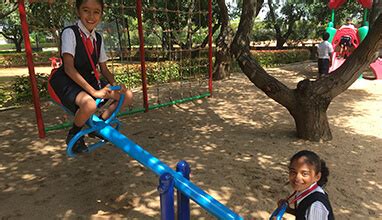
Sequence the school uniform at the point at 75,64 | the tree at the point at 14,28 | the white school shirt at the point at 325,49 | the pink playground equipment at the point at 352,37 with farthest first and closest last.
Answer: the tree at the point at 14,28 → the pink playground equipment at the point at 352,37 → the white school shirt at the point at 325,49 → the school uniform at the point at 75,64

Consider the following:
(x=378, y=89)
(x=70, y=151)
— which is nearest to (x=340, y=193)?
(x=70, y=151)

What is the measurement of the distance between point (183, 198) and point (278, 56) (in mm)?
14853

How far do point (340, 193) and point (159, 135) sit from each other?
2763 mm

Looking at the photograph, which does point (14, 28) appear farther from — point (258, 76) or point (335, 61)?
point (258, 76)

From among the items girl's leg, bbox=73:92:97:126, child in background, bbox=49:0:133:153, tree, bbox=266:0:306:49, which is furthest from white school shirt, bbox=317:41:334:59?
tree, bbox=266:0:306:49

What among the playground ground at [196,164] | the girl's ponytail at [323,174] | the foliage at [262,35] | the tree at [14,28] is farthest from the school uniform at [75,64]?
the foliage at [262,35]

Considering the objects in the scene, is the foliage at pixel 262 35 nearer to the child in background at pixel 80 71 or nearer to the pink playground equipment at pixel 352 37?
the pink playground equipment at pixel 352 37

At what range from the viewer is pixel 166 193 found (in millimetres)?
1867

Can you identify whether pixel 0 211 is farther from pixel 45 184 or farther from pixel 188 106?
pixel 188 106

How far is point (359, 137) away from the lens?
4781mm

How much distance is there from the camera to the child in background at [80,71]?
7.52 feet

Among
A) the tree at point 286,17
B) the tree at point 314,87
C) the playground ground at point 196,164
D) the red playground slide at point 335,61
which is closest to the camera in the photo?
the playground ground at point 196,164

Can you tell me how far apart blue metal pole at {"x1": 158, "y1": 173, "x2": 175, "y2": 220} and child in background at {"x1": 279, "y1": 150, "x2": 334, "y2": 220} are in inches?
28.0

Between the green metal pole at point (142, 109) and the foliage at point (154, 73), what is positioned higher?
the foliage at point (154, 73)
